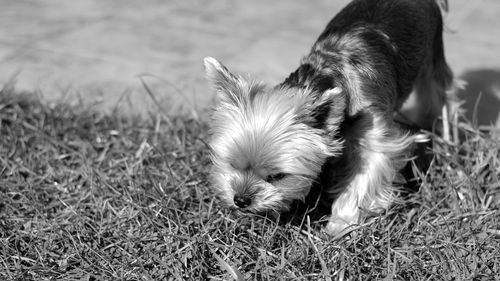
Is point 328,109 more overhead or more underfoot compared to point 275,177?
more overhead

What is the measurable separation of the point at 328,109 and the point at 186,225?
1.16 metres

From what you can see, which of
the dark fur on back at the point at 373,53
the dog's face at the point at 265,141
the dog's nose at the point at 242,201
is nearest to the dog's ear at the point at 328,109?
the dog's face at the point at 265,141

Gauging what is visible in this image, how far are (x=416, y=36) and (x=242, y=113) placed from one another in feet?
5.74

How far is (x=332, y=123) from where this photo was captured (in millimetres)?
4270

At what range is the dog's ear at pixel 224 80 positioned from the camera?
4305 millimetres

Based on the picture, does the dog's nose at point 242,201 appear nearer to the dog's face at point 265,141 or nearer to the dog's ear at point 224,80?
the dog's face at point 265,141

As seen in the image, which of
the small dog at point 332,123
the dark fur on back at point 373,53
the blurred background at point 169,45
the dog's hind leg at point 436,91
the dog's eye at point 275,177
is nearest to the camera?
the small dog at point 332,123

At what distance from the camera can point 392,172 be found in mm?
4719

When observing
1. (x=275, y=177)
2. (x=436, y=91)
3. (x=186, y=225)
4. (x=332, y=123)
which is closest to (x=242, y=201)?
(x=275, y=177)

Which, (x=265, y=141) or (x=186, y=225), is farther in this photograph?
(x=186, y=225)

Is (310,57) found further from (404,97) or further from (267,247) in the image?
(267,247)

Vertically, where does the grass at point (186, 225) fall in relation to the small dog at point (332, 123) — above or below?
below

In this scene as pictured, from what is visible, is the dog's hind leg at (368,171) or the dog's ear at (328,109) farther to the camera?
the dog's hind leg at (368,171)

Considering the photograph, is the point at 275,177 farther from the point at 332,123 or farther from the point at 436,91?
the point at 436,91
